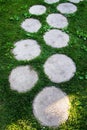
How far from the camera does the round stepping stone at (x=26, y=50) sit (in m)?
4.57

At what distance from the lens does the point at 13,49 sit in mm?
4711

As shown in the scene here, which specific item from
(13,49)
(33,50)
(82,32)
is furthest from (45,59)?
(82,32)

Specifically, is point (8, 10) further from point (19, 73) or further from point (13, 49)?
point (19, 73)

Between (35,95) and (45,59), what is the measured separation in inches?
34.2

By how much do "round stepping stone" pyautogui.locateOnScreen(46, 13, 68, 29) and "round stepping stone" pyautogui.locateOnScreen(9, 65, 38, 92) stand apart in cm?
143

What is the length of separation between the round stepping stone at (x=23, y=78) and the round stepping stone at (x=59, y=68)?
0.27 meters

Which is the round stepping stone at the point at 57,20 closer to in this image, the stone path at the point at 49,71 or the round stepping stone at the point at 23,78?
the stone path at the point at 49,71

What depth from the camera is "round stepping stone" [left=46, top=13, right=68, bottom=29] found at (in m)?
5.29

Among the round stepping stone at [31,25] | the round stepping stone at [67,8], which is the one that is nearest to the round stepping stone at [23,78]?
the round stepping stone at [31,25]

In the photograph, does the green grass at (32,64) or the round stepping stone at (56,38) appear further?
the round stepping stone at (56,38)

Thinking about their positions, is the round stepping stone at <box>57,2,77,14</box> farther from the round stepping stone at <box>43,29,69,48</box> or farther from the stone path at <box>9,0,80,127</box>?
the round stepping stone at <box>43,29,69,48</box>

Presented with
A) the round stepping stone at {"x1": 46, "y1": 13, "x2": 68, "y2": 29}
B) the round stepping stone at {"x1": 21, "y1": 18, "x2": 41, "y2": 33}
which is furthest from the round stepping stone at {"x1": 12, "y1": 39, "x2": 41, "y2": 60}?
the round stepping stone at {"x1": 46, "y1": 13, "x2": 68, "y2": 29}

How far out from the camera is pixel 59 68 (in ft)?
14.2

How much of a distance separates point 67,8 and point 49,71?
7.16ft
